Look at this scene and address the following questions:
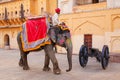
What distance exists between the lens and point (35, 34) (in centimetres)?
920

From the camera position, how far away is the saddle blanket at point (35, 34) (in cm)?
901

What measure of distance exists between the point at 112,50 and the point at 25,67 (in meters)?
6.36

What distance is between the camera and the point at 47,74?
9.08m

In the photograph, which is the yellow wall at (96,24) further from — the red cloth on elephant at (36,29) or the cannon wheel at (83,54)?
the red cloth on elephant at (36,29)

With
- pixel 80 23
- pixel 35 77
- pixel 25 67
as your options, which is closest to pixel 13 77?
pixel 35 77

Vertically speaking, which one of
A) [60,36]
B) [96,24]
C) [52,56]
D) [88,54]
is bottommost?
[88,54]

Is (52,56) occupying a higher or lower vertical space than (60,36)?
lower

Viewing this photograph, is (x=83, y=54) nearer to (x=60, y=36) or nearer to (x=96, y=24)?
(x=60, y=36)

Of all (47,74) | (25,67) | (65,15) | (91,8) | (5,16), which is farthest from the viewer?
(5,16)

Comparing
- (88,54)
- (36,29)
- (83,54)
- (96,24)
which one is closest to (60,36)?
(36,29)

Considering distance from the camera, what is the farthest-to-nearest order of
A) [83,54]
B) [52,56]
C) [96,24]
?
[96,24] < [83,54] < [52,56]

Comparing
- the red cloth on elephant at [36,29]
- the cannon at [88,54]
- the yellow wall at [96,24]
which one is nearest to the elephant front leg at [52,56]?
the red cloth on elephant at [36,29]

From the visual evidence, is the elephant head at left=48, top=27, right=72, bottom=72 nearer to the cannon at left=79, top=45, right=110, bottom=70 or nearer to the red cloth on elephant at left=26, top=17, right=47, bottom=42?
the red cloth on elephant at left=26, top=17, right=47, bottom=42

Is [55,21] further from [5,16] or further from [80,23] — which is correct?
[5,16]
